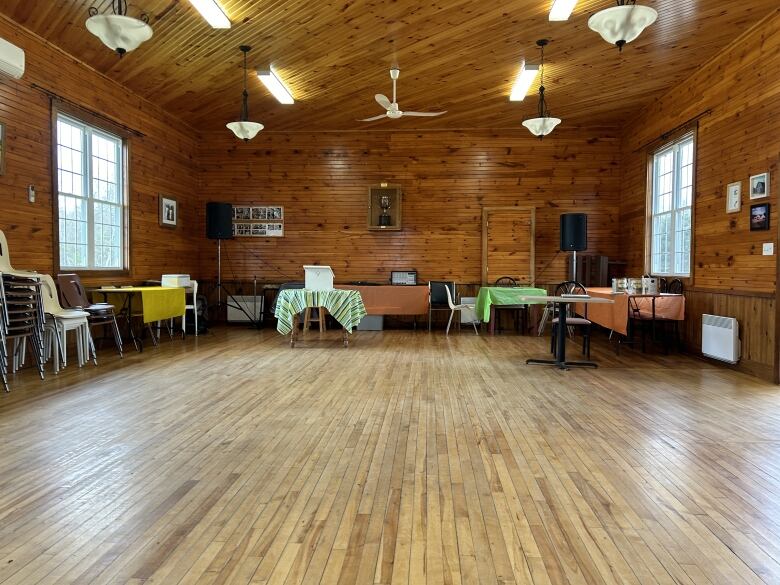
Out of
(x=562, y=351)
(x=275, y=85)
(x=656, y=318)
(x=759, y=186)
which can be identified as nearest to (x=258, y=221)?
(x=275, y=85)

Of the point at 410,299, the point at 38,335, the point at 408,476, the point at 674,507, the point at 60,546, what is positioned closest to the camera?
the point at 60,546

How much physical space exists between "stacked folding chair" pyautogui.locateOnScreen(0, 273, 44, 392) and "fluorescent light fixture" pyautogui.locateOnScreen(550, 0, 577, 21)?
5626 mm

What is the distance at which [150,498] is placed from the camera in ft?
7.73

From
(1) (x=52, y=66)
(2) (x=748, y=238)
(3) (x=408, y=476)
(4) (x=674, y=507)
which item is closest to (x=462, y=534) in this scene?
(3) (x=408, y=476)

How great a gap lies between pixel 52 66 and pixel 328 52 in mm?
3247

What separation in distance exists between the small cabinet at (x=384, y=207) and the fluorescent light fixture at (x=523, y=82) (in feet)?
9.01

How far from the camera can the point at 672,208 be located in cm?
766

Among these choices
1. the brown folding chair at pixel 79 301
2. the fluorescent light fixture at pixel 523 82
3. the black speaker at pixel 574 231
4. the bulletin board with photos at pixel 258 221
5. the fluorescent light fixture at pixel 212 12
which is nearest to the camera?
the fluorescent light fixture at pixel 212 12

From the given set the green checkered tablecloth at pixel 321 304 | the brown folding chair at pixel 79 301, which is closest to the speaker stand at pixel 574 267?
the green checkered tablecloth at pixel 321 304

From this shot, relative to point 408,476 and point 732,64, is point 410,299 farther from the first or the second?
point 408,476

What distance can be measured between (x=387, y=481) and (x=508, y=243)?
771 centimetres

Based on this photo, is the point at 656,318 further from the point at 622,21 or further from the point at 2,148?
the point at 2,148

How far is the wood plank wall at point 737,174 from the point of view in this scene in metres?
5.28

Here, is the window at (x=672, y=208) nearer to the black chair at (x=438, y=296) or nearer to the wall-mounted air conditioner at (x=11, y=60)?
the black chair at (x=438, y=296)
